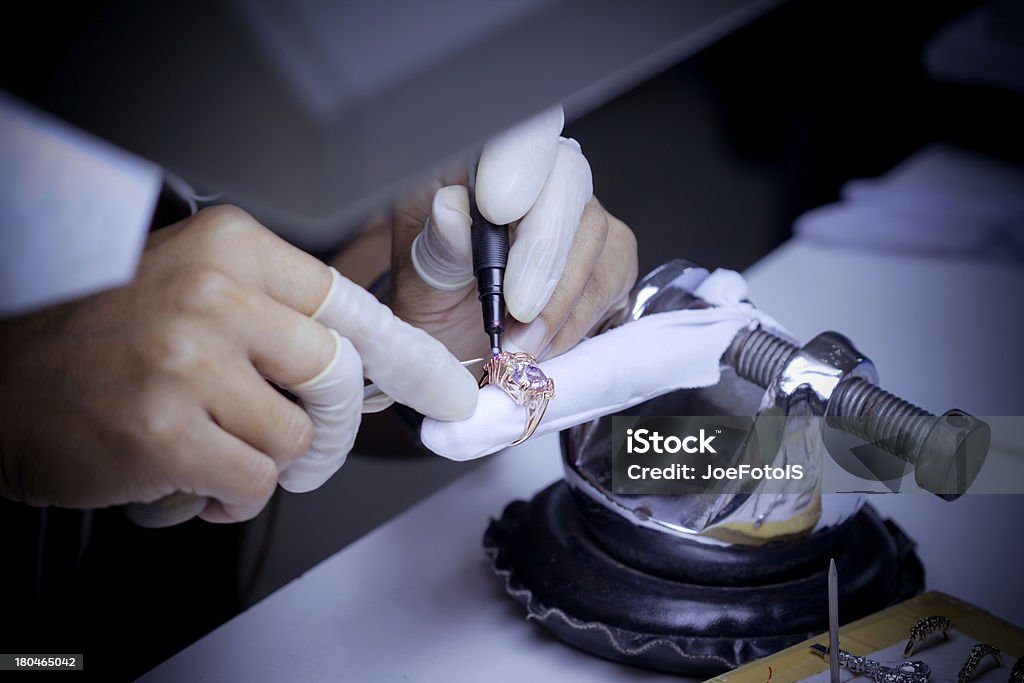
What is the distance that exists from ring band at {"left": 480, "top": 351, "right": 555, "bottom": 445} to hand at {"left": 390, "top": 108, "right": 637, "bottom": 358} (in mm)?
26

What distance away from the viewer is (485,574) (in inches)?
34.5

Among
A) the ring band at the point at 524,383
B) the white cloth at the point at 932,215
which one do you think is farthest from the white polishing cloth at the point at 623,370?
the white cloth at the point at 932,215

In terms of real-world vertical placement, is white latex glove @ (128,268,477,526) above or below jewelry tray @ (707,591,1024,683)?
above

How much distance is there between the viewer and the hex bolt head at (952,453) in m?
0.68

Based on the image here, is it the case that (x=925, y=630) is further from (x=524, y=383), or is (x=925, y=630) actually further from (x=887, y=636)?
(x=524, y=383)

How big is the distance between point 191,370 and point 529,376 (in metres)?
0.23

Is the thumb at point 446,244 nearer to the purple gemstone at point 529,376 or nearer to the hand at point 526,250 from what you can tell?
the hand at point 526,250

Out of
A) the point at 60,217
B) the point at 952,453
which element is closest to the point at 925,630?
the point at 952,453

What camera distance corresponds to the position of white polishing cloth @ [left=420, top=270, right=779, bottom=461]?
652mm

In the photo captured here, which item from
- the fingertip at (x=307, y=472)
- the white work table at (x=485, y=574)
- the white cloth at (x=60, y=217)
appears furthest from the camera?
the white work table at (x=485, y=574)

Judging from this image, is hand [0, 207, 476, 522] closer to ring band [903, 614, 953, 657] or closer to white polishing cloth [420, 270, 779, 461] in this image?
white polishing cloth [420, 270, 779, 461]

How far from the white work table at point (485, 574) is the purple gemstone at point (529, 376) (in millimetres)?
248

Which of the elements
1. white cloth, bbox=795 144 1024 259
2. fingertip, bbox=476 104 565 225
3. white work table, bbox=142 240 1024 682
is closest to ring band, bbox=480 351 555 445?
fingertip, bbox=476 104 565 225

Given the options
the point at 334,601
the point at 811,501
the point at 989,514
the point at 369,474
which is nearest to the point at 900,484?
the point at 811,501
